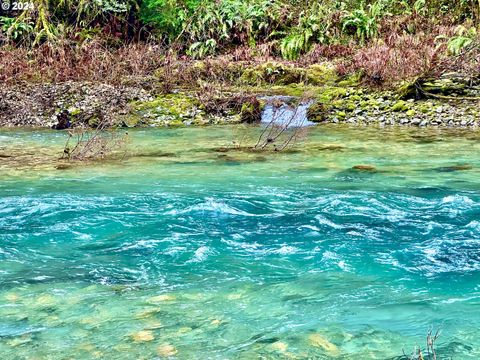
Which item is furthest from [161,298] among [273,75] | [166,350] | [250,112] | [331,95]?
[273,75]

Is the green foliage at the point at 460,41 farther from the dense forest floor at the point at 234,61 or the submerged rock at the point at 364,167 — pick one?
the submerged rock at the point at 364,167

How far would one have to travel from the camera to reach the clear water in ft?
13.4

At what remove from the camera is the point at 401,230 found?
21.5 feet

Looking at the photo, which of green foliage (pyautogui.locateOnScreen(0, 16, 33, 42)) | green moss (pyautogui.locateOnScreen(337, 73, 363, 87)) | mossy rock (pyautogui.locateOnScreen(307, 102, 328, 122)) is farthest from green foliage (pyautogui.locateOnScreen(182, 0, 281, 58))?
mossy rock (pyautogui.locateOnScreen(307, 102, 328, 122))

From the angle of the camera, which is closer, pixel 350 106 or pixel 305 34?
pixel 350 106

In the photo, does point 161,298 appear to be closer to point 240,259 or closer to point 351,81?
point 240,259

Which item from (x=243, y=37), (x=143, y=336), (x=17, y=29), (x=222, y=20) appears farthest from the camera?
(x=222, y=20)

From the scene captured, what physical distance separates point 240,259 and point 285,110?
10.9m

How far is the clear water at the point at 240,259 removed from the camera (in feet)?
13.4

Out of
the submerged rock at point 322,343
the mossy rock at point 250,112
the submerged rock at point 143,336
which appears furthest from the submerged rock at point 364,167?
the mossy rock at point 250,112

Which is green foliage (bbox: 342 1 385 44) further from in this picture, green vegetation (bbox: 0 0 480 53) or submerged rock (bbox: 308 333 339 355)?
submerged rock (bbox: 308 333 339 355)

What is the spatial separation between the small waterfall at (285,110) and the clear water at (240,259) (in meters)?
5.17

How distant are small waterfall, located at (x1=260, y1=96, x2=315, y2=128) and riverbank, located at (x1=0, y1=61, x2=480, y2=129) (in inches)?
4.8

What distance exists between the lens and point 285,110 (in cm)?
1628
